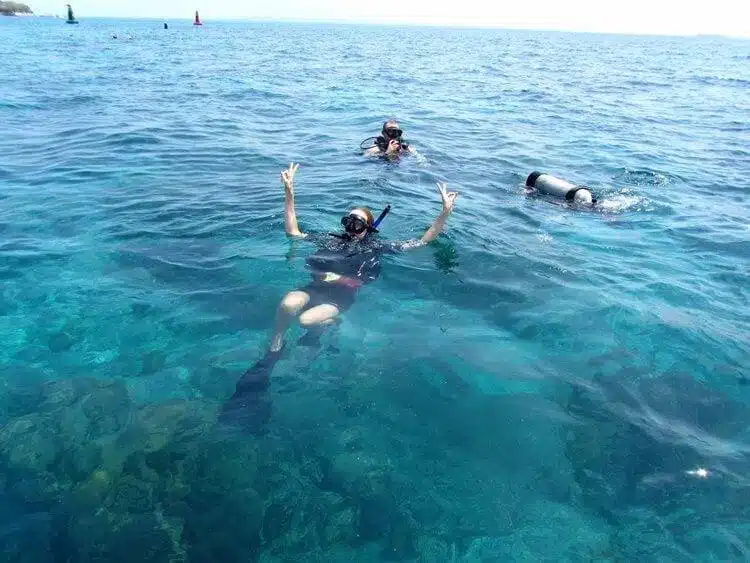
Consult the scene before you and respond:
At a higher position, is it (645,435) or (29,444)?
(645,435)

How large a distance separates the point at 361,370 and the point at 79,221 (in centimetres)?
671

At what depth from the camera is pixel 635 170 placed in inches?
559

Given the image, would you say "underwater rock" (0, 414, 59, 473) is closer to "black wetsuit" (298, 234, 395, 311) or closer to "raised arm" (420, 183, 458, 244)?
"black wetsuit" (298, 234, 395, 311)

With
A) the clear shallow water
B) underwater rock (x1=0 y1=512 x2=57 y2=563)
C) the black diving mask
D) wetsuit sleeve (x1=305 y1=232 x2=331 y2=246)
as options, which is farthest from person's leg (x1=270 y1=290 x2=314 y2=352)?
underwater rock (x1=0 y1=512 x2=57 y2=563)

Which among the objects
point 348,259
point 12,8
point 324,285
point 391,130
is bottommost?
point 324,285

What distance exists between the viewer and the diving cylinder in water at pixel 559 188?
1095cm

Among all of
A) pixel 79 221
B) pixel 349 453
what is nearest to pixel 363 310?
pixel 349 453

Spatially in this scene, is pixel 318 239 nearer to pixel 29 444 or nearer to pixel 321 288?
pixel 321 288

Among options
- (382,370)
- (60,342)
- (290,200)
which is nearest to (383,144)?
(290,200)

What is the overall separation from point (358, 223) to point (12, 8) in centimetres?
20397

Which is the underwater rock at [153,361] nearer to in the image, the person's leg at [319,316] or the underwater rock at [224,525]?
the person's leg at [319,316]

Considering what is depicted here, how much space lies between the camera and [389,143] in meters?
14.2

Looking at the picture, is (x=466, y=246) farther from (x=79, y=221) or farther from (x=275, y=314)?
(x=79, y=221)

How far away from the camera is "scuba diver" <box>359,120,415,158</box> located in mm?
14039
